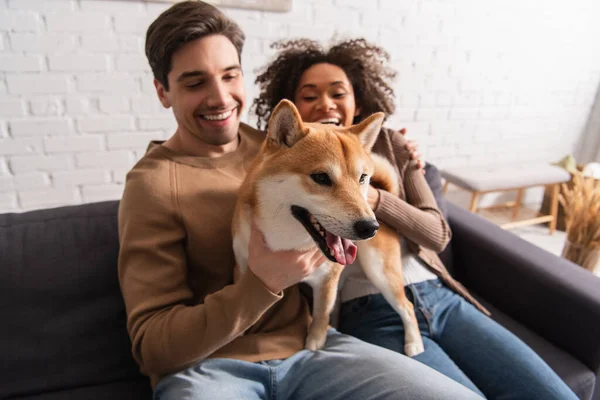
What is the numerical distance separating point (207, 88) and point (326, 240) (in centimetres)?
56

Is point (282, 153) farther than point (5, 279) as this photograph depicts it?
No

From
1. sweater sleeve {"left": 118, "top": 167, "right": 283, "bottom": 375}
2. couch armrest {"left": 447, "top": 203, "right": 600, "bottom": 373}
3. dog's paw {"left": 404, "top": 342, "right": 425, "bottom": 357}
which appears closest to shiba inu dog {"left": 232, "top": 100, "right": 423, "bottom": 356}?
sweater sleeve {"left": 118, "top": 167, "right": 283, "bottom": 375}

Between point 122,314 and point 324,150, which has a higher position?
point 324,150

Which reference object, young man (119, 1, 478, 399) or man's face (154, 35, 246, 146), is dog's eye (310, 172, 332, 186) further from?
man's face (154, 35, 246, 146)

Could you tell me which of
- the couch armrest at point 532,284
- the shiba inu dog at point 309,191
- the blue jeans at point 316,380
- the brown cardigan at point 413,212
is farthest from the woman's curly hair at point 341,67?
the blue jeans at point 316,380

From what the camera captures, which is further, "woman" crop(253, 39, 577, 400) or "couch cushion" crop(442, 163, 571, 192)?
"couch cushion" crop(442, 163, 571, 192)

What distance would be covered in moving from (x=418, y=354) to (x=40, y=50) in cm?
200

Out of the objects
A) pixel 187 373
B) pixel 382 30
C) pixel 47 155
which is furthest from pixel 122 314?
pixel 382 30

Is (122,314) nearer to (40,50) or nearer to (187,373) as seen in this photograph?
(187,373)

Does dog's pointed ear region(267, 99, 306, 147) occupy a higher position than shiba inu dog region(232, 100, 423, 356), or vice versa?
dog's pointed ear region(267, 99, 306, 147)

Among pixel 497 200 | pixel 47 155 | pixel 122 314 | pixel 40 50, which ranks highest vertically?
pixel 40 50

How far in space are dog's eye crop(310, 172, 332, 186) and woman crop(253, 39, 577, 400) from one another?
40 cm

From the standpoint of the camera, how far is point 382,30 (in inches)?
94.6

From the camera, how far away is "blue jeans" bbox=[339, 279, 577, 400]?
109 centimetres
